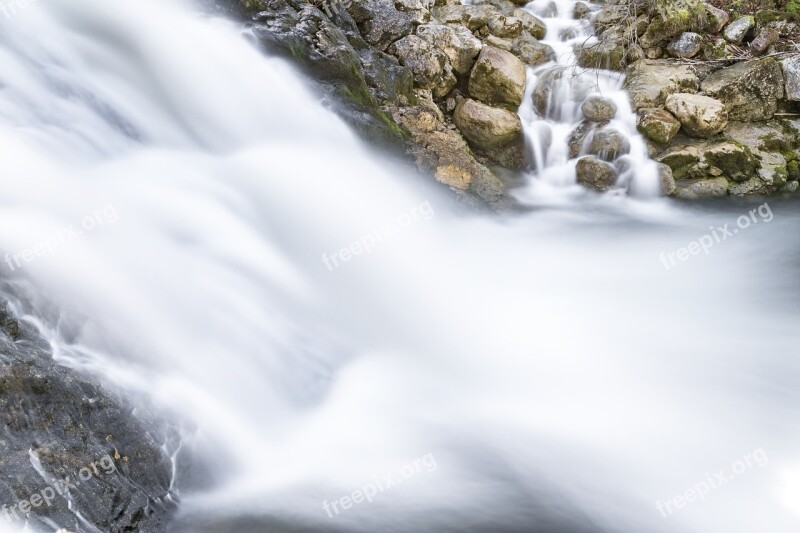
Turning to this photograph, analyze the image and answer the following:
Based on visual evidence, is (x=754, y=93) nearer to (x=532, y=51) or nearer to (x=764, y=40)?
(x=764, y=40)

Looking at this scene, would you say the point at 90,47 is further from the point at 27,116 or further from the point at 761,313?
the point at 761,313

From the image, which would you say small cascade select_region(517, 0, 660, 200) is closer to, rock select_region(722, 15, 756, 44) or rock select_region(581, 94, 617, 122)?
rock select_region(581, 94, 617, 122)

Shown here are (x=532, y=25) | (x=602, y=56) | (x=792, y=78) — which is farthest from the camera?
(x=532, y=25)

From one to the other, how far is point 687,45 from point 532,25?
245 centimetres

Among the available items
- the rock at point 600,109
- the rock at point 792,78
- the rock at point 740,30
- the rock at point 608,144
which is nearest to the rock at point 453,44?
the rock at point 600,109

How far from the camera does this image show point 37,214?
374 centimetres

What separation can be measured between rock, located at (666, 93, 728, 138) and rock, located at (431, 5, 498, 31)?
3.10 meters

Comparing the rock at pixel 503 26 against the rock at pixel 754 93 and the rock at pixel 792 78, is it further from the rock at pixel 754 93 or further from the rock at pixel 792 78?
the rock at pixel 792 78

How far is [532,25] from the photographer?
31.2 feet

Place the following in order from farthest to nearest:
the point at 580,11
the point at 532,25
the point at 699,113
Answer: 1. the point at 580,11
2. the point at 532,25
3. the point at 699,113

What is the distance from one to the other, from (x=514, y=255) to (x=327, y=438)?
352 cm

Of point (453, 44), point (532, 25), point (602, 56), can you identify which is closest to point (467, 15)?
point (532, 25)

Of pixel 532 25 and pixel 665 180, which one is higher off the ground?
pixel 532 25

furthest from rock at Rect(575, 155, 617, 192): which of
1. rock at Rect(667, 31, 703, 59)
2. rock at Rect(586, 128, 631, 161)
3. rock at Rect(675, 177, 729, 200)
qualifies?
rock at Rect(667, 31, 703, 59)
